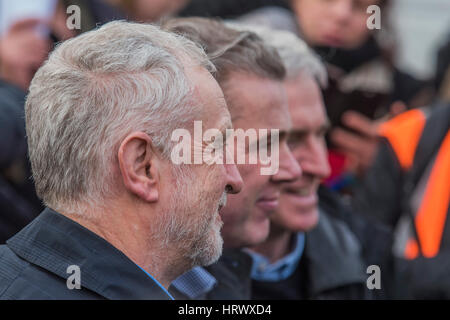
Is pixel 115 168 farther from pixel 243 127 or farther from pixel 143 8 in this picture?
pixel 143 8

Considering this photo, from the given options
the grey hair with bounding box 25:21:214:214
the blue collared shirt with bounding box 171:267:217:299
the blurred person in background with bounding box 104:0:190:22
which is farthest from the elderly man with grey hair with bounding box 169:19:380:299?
the blurred person in background with bounding box 104:0:190:22

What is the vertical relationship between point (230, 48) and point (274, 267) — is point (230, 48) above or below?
above

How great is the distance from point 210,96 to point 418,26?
17.1ft

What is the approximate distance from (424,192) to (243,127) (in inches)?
52.0

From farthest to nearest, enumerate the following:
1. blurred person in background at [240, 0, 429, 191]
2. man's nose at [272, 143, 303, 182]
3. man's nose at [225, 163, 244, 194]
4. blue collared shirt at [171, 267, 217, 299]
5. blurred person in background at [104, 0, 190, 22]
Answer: blurred person in background at [104, 0, 190, 22]
blurred person in background at [240, 0, 429, 191]
man's nose at [272, 143, 303, 182]
blue collared shirt at [171, 267, 217, 299]
man's nose at [225, 163, 244, 194]

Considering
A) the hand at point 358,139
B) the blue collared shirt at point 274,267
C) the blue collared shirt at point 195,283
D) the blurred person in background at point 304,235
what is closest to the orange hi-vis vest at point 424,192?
the hand at point 358,139

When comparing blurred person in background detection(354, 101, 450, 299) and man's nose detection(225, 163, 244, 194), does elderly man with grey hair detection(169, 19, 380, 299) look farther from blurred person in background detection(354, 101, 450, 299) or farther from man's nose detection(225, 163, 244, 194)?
man's nose detection(225, 163, 244, 194)

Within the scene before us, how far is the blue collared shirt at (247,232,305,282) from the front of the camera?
9.59 feet

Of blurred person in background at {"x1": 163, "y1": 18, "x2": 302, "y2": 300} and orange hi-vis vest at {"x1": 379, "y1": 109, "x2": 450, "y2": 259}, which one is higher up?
blurred person in background at {"x1": 163, "y1": 18, "x2": 302, "y2": 300}

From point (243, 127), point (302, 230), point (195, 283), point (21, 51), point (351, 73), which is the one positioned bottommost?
point (351, 73)

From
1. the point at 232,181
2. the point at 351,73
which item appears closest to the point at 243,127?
the point at 232,181

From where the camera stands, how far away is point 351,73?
4227 millimetres

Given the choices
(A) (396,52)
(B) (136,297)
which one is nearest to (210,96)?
(B) (136,297)

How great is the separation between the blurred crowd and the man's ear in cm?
69
